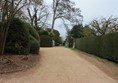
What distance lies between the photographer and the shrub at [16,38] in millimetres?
16545

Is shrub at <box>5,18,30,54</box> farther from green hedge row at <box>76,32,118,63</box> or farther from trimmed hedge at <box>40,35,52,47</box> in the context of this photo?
trimmed hedge at <box>40,35,52,47</box>

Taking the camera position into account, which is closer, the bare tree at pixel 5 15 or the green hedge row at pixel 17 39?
the bare tree at pixel 5 15

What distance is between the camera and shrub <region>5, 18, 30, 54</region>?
651 inches

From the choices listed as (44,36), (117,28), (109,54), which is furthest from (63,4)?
(109,54)

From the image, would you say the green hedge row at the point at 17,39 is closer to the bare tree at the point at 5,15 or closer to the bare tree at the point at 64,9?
the bare tree at the point at 5,15

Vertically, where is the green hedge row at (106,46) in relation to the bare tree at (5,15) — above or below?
below

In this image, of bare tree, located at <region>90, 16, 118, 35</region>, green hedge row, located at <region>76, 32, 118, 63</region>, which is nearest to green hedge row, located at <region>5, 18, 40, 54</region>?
green hedge row, located at <region>76, 32, 118, 63</region>

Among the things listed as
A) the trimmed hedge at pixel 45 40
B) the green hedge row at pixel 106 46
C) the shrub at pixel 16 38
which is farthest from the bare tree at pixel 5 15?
the trimmed hedge at pixel 45 40

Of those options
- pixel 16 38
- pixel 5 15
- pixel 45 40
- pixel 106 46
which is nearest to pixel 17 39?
pixel 16 38

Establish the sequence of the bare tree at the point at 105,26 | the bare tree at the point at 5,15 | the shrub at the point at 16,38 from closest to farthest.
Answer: the bare tree at the point at 5,15, the shrub at the point at 16,38, the bare tree at the point at 105,26

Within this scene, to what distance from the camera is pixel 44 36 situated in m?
40.2

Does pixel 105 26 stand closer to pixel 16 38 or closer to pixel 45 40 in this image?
pixel 45 40

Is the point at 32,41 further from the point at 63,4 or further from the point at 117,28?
the point at 63,4

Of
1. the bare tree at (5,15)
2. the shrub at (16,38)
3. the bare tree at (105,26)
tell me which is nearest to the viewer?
the bare tree at (5,15)
